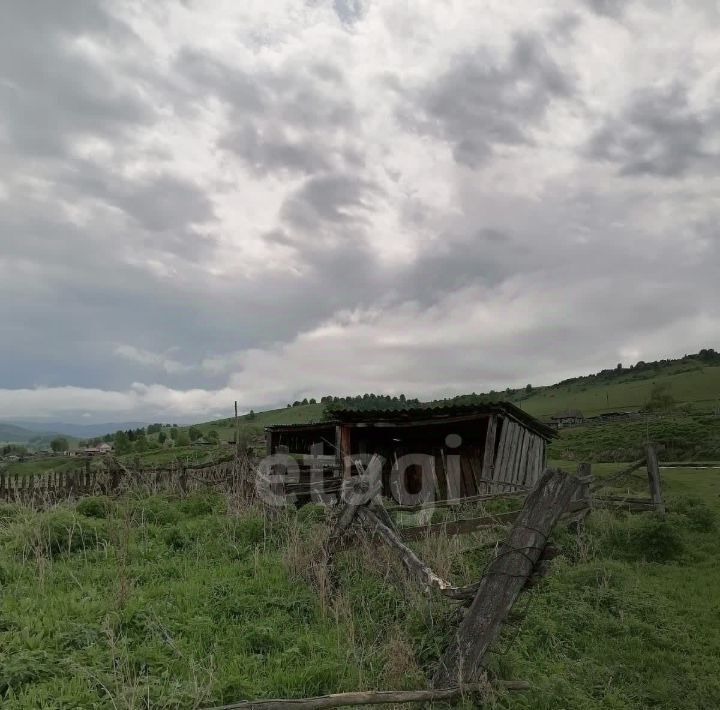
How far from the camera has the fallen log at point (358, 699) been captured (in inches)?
113

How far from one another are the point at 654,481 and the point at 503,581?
9877 mm

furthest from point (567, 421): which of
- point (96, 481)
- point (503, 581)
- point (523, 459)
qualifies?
point (503, 581)

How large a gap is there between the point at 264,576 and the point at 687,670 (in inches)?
172

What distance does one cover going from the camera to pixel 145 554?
24.0 ft

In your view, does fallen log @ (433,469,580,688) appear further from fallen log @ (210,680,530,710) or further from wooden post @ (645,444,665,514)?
wooden post @ (645,444,665,514)

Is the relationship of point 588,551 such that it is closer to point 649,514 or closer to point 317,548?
point 649,514

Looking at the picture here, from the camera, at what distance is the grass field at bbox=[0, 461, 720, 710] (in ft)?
13.0

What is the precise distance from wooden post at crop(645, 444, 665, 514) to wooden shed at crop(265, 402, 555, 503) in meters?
3.33

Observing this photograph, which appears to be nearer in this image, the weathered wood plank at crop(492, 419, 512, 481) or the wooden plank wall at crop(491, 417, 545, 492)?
the weathered wood plank at crop(492, 419, 512, 481)

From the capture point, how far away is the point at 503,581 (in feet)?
12.4

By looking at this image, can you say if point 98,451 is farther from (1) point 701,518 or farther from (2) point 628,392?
(2) point 628,392

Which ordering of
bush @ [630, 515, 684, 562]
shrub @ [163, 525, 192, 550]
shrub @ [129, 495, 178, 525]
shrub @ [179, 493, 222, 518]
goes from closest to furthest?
1. shrub @ [163, 525, 192, 550]
2. bush @ [630, 515, 684, 562]
3. shrub @ [129, 495, 178, 525]
4. shrub @ [179, 493, 222, 518]

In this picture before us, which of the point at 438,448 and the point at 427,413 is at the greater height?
the point at 427,413

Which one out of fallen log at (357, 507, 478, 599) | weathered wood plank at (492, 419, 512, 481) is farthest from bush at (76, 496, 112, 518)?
weathered wood plank at (492, 419, 512, 481)
